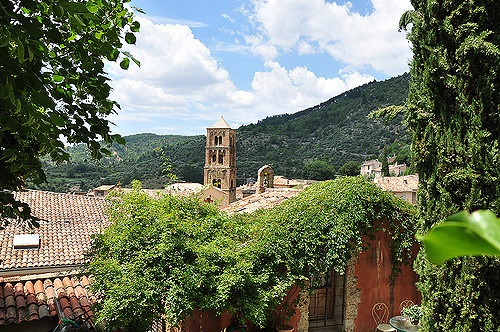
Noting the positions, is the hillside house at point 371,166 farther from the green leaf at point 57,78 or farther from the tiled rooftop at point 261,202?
the green leaf at point 57,78

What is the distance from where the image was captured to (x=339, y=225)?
845 cm

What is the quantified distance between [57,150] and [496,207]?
6.07 m

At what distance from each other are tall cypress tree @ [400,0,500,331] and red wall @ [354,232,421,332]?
81.9 inches

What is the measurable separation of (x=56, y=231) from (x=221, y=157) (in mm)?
27168

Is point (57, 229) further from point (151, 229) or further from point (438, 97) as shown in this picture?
point (438, 97)

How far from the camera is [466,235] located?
279mm

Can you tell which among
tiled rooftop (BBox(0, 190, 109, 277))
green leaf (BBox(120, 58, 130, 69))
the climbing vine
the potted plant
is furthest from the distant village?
green leaf (BBox(120, 58, 130, 69))

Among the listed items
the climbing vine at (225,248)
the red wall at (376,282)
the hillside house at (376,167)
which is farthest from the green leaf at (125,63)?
the hillside house at (376,167)

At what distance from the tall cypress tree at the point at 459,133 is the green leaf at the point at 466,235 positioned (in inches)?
272

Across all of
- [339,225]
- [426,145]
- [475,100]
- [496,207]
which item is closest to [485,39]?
[475,100]

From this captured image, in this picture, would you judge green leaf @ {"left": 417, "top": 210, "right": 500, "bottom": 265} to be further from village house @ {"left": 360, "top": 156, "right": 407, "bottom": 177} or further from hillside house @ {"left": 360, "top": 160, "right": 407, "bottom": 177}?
hillside house @ {"left": 360, "top": 160, "right": 407, "bottom": 177}

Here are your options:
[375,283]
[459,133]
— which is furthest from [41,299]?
[459,133]

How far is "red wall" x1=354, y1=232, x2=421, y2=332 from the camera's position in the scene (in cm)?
920

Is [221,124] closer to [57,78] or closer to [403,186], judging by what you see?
[403,186]
